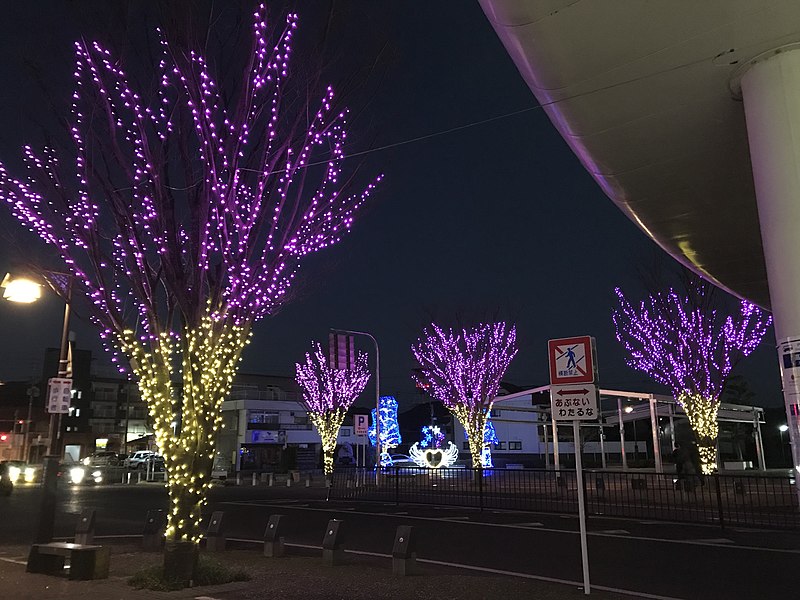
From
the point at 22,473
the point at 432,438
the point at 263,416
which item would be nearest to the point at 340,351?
the point at 432,438

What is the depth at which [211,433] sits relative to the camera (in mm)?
9242

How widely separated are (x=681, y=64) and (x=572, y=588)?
6.44 meters

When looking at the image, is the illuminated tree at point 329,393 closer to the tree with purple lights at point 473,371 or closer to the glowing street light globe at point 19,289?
the tree with purple lights at point 473,371

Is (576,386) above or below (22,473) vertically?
above

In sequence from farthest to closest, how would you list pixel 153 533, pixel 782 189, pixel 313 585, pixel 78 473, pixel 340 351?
pixel 78 473
pixel 340 351
pixel 153 533
pixel 313 585
pixel 782 189

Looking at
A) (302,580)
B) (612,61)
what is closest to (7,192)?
(302,580)

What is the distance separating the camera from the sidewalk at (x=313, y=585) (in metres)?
8.07

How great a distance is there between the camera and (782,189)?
517cm

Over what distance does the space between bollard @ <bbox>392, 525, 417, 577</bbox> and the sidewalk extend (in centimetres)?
16

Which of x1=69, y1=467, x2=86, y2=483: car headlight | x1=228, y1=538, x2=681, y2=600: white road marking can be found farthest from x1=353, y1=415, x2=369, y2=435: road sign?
x1=69, y1=467, x2=86, y2=483: car headlight

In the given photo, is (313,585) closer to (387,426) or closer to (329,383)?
(329,383)

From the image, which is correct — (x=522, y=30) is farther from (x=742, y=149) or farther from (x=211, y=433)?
(x=211, y=433)

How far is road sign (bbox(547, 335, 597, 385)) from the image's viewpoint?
320 inches

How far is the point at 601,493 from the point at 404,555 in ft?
48.5
